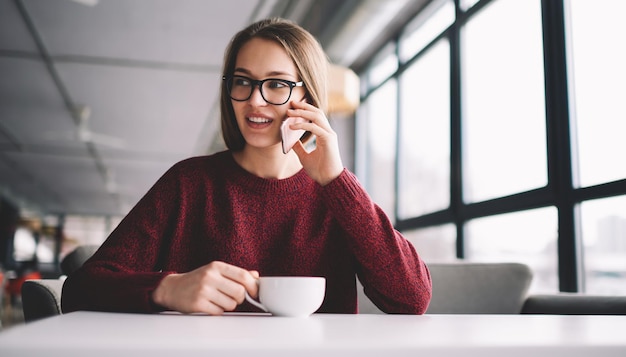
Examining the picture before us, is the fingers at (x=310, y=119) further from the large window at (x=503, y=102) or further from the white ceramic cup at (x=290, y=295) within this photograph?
the large window at (x=503, y=102)

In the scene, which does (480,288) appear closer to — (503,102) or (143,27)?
(503,102)

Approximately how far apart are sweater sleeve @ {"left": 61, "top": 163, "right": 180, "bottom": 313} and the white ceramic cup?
0.20m

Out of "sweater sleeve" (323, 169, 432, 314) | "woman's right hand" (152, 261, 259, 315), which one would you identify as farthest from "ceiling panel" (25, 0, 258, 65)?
"woman's right hand" (152, 261, 259, 315)

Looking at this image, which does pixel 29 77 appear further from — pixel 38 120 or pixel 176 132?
pixel 176 132

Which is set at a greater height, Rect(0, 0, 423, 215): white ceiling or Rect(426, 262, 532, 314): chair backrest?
Rect(0, 0, 423, 215): white ceiling

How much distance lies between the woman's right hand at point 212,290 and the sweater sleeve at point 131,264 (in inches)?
2.5

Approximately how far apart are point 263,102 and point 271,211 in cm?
26

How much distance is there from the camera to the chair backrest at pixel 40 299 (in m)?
1.34

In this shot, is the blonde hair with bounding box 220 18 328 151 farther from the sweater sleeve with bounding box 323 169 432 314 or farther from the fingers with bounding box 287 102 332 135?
the sweater sleeve with bounding box 323 169 432 314

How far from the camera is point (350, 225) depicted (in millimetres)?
1107

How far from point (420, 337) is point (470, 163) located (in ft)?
10.7

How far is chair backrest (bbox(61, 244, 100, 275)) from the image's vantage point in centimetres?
168

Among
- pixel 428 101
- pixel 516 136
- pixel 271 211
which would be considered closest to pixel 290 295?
pixel 271 211

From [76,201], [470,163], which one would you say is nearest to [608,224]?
[470,163]
